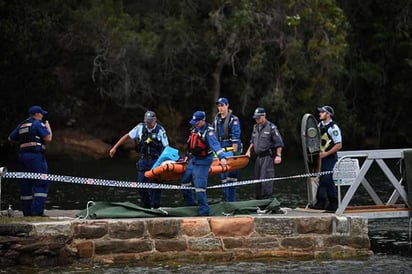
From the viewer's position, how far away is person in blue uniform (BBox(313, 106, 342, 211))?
618 inches

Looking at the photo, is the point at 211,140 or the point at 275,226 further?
the point at 211,140

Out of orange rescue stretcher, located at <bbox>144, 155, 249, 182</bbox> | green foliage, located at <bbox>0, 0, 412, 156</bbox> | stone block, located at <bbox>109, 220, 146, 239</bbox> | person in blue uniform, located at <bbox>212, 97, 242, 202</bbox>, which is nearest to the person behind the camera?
stone block, located at <bbox>109, 220, 146, 239</bbox>

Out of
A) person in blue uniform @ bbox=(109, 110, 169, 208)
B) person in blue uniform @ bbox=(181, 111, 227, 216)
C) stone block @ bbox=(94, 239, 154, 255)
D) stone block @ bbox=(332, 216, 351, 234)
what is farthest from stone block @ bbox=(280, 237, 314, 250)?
person in blue uniform @ bbox=(109, 110, 169, 208)

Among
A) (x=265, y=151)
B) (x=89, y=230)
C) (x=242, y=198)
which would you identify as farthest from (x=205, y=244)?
(x=242, y=198)

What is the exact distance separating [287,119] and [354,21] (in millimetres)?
9731

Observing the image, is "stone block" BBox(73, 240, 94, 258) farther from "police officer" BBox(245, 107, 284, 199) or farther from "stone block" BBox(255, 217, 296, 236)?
"police officer" BBox(245, 107, 284, 199)

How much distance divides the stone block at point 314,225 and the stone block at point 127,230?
2.52 meters

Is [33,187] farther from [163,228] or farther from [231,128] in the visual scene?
[231,128]

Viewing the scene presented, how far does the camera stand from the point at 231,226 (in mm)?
14000

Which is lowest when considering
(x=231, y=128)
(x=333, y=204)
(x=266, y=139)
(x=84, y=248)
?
(x=84, y=248)

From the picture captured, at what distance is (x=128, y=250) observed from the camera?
13617 mm

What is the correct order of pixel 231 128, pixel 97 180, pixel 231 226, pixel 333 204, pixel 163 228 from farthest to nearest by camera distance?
pixel 231 128 → pixel 333 204 → pixel 97 180 → pixel 231 226 → pixel 163 228

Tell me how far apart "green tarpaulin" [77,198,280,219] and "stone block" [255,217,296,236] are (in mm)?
684

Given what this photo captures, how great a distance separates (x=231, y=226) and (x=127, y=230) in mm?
1656
